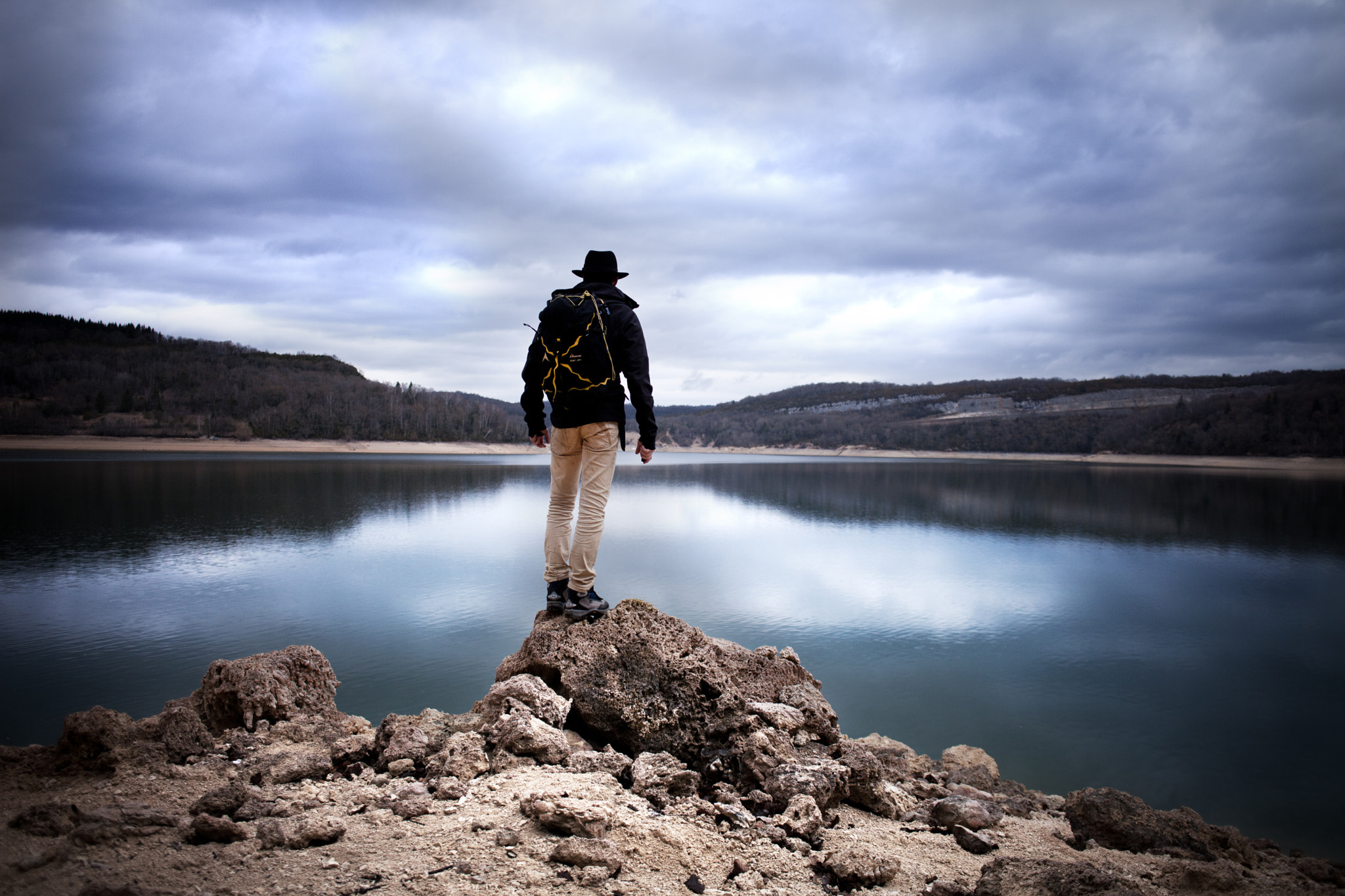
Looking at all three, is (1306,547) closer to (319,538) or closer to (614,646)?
(614,646)

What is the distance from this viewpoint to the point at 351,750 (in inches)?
122

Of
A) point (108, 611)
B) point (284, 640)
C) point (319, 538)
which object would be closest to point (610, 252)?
point (284, 640)

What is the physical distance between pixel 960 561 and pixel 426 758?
15566 mm

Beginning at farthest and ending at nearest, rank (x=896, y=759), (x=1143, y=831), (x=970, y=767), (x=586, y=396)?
(x=970, y=767), (x=896, y=759), (x=586, y=396), (x=1143, y=831)

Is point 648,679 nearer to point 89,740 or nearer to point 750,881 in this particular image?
point 750,881

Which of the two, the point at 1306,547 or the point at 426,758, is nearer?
the point at 426,758

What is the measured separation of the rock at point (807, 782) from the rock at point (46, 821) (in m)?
2.53

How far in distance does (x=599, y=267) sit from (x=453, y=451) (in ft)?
251

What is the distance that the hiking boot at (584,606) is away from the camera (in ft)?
13.1

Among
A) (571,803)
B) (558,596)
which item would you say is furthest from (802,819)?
(558,596)

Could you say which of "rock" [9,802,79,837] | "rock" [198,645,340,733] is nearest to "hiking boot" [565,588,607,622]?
"rock" [198,645,340,733]

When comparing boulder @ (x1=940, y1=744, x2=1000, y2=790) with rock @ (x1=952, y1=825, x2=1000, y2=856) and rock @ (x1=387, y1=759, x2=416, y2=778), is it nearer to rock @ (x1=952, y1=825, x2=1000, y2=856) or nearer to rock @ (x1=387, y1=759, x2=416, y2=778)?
rock @ (x1=952, y1=825, x2=1000, y2=856)

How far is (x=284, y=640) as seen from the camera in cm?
925

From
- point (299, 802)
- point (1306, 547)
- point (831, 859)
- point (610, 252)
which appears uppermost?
point (610, 252)
